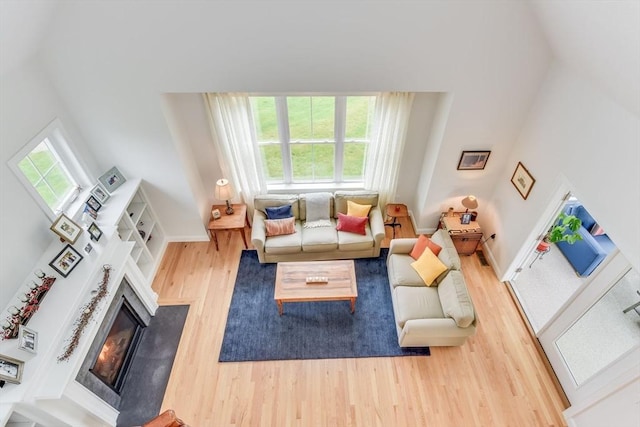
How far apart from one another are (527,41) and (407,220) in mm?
3291

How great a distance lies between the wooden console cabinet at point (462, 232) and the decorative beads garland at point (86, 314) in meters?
4.70

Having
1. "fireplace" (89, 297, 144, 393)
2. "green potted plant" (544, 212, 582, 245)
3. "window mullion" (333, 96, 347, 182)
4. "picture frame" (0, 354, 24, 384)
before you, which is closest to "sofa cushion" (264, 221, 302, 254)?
"window mullion" (333, 96, 347, 182)

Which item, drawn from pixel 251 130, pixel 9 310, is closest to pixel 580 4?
pixel 251 130

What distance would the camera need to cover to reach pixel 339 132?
5258 mm

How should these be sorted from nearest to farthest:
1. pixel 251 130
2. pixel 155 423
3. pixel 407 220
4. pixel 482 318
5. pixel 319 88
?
1. pixel 155 423
2. pixel 319 88
3. pixel 482 318
4. pixel 251 130
5. pixel 407 220

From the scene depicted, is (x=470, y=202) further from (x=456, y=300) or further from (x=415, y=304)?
(x=415, y=304)

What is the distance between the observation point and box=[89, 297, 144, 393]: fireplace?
3.84 meters

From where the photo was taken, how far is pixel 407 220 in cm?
621

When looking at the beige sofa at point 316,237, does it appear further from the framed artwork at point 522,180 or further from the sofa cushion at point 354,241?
the framed artwork at point 522,180

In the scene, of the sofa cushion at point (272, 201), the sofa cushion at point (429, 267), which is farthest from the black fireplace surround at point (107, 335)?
the sofa cushion at point (429, 267)

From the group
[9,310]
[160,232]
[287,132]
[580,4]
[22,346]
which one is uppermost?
[287,132]

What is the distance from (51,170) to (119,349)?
7.60ft

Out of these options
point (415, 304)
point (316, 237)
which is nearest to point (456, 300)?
point (415, 304)

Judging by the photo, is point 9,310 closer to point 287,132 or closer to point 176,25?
point 176,25
